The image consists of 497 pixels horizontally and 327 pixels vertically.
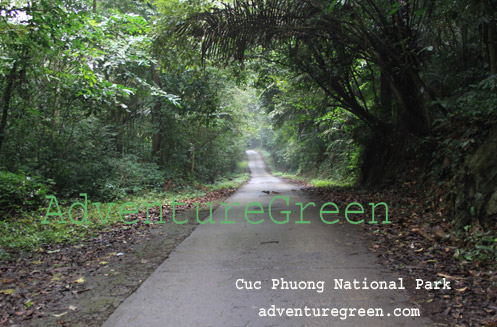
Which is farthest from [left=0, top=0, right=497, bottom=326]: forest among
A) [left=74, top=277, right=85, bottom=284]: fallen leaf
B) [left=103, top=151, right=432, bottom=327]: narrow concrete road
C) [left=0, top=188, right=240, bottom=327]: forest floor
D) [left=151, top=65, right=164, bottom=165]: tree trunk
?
[left=74, top=277, right=85, bottom=284]: fallen leaf

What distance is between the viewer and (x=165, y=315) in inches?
117

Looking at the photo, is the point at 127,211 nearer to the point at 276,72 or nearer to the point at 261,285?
the point at 261,285

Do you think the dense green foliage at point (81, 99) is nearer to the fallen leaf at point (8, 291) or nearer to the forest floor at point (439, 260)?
the fallen leaf at point (8, 291)

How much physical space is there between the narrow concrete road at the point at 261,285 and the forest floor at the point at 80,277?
25cm

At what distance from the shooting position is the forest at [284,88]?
5562 millimetres

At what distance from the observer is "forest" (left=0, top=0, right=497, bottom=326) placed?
18.2ft

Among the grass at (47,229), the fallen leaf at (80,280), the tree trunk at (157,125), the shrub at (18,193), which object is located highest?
the tree trunk at (157,125)

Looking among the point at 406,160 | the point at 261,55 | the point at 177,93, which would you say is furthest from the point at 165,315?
the point at 177,93

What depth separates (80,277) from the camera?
411 cm

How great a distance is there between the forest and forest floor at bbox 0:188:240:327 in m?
0.71

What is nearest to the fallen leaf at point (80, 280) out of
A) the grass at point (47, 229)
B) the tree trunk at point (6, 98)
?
the grass at point (47, 229)

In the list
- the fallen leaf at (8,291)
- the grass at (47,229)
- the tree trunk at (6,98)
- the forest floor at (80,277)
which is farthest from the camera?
the tree trunk at (6,98)

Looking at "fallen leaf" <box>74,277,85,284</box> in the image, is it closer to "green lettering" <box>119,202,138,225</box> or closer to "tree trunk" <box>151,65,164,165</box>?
"green lettering" <box>119,202,138,225</box>

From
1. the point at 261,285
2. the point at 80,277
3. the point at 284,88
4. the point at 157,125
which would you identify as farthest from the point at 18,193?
the point at 284,88
